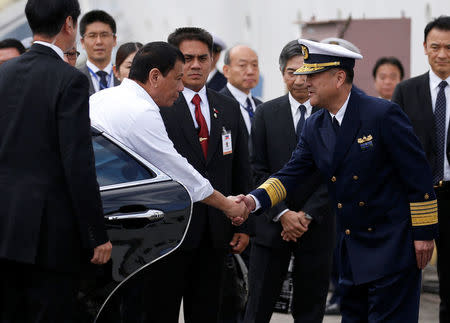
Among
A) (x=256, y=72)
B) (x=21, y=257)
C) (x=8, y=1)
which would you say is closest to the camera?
(x=21, y=257)

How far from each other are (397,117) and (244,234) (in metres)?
1.12

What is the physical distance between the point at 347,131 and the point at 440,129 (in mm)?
1664

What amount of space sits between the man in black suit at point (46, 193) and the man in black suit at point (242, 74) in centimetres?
362

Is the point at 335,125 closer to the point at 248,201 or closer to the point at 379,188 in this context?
the point at 379,188

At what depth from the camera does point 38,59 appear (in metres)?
3.17

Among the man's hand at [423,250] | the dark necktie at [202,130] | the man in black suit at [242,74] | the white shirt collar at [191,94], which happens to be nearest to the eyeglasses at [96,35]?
the man in black suit at [242,74]

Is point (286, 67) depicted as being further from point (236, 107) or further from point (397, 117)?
point (397, 117)

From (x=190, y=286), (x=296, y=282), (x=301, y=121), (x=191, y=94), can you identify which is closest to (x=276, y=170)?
A: (x=301, y=121)

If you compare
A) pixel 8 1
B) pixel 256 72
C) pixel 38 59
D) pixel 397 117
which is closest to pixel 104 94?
pixel 38 59

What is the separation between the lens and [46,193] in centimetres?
307

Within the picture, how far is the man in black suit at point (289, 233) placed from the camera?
497 centimetres

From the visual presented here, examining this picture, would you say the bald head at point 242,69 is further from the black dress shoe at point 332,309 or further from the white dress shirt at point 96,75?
the black dress shoe at point 332,309

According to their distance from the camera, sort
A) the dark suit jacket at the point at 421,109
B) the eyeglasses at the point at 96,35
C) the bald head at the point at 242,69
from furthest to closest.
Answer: the bald head at the point at 242,69
the eyeglasses at the point at 96,35
the dark suit jacket at the point at 421,109

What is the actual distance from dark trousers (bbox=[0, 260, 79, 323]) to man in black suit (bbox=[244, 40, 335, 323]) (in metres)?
2.03
